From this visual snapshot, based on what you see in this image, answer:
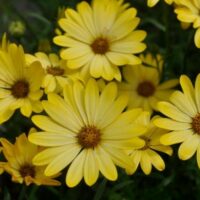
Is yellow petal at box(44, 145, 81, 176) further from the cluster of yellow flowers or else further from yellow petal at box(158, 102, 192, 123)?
yellow petal at box(158, 102, 192, 123)

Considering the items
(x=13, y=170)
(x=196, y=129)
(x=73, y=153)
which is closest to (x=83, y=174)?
(x=73, y=153)

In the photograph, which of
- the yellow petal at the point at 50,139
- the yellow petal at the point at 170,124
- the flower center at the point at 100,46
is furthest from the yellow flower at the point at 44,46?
the yellow petal at the point at 170,124

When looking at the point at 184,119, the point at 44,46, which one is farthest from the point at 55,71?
the point at 184,119

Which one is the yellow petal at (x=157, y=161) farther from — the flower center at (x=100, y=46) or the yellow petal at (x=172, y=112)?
the flower center at (x=100, y=46)

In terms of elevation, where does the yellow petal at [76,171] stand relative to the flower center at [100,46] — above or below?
below

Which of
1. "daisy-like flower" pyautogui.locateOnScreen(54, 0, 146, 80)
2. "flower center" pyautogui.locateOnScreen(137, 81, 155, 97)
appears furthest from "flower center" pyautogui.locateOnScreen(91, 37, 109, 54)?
"flower center" pyautogui.locateOnScreen(137, 81, 155, 97)

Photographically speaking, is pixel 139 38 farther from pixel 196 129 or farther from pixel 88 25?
pixel 196 129

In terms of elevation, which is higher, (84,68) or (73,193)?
(84,68)
